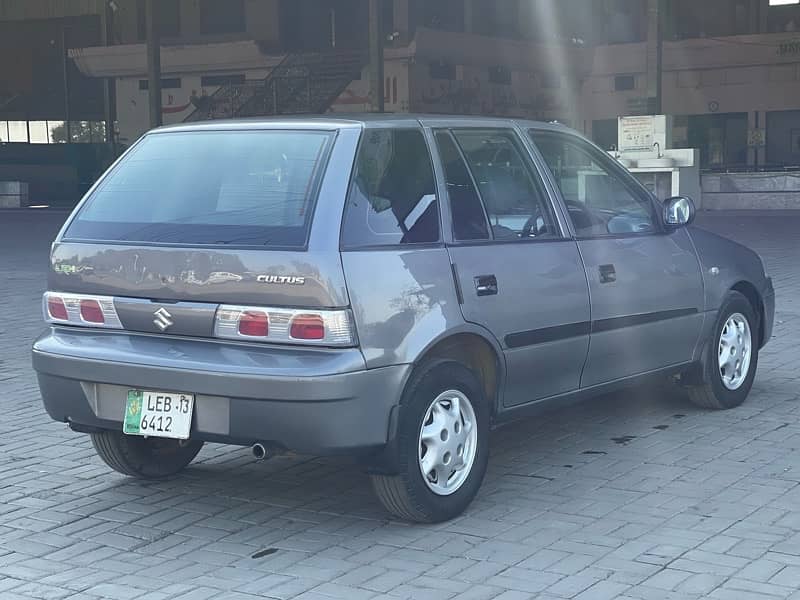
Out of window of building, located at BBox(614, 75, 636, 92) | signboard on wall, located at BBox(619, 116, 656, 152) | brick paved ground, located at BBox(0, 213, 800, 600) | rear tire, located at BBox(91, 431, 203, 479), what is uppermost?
window of building, located at BBox(614, 75, 636, 92)

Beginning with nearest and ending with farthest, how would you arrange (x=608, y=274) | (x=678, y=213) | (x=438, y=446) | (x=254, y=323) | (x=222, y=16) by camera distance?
(x=254, y=323) < (x=438, y=446) < (x=608, y=274) < (x=678, y=213) < (x=222, y=16)

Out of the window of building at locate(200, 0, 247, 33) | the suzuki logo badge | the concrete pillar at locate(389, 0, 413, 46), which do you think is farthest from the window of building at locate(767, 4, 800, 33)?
the suzuki logo badge

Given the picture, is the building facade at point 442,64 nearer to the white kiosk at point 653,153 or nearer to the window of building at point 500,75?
the window of building at point 500,75

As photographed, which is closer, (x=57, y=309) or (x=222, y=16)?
(x=57, y=309)

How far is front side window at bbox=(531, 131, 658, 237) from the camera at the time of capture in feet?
20.8

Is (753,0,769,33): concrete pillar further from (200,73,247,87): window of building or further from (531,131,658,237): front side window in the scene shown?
(531,131,658,237): front side window

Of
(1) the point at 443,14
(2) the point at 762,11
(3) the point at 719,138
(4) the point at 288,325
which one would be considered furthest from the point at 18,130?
(4) the point at 288,325

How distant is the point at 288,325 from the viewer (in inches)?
193

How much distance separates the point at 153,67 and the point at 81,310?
32019 millimetres

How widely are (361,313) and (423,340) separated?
1.11 feet

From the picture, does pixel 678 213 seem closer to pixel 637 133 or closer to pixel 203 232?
pixel 203 232

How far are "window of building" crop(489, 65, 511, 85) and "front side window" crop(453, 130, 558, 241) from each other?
42.7 m

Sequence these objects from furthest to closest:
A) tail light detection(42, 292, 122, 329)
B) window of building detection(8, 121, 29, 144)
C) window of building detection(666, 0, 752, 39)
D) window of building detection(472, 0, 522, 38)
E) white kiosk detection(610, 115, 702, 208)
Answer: window of building detection(8, 121, 29, 144), window of building detection(666, 0, 752, 39), window of building detection(472, 0, 522, 38), white kiosk detection(610, 115, 702, 208), tail light detection(42, 292, 122, 329)

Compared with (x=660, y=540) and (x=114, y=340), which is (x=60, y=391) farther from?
(x=660, y=540)
